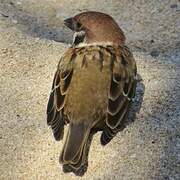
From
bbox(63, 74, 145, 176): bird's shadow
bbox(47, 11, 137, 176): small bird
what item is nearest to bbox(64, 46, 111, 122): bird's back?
bbox(47, 11, 137, 176): small bird

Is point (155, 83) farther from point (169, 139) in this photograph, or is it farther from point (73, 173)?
point (73, 173)

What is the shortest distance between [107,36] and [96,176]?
1.22m

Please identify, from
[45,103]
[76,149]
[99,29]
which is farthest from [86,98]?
[99,29]

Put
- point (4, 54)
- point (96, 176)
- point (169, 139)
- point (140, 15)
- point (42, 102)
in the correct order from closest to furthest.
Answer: point (96, 176), point (169, 139), point (42, 102), point (4, 54), point (140, 15)

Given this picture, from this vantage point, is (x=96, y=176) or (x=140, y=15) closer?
(x=96, y=176)

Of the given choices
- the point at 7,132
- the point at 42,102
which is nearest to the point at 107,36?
the point at 42,102

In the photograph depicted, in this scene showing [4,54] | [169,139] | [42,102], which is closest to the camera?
[169,139]

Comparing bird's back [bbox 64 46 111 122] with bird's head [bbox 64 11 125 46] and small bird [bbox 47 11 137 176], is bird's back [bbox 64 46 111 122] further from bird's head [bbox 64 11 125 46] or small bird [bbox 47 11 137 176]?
bird's head [bbox 64 11 125 46]

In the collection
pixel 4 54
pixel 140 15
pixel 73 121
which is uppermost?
pixel 73 121

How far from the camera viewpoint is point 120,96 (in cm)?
420

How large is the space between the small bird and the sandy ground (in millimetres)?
120

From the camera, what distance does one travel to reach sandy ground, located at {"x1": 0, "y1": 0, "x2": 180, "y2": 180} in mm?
3963

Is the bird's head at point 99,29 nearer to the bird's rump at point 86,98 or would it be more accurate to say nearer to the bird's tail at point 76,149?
the bird's rump at point 86,98

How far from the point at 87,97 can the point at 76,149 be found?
389 mm
